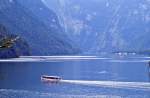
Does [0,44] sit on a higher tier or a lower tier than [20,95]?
higher

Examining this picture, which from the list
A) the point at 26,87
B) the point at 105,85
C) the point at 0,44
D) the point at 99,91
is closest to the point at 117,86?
the point at 105,85

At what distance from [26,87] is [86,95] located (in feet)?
79.8

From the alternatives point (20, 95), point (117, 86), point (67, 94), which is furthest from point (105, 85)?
point (20, 95)

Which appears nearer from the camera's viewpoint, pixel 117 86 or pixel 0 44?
pixel 0 44

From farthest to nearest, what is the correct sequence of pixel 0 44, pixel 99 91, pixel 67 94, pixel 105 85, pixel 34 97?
1. pixel 105 85
2. pixel 99 91
3. pixel 67 94
4. pixel 34 97
5. pixel 0 44

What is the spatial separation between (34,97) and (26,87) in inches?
967

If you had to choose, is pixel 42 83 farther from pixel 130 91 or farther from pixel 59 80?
pixel 130 91

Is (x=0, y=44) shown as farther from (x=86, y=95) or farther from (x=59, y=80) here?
(x=59, y=80)

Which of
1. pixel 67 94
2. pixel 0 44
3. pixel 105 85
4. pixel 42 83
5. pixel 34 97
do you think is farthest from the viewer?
pixel 42 83

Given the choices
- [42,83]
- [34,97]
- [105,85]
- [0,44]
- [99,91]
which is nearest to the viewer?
[0,44]

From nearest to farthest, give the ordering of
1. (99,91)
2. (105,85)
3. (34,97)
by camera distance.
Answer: (34,97) → (99,91) → (105,85)

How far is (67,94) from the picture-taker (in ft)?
350

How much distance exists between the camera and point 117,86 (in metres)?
128

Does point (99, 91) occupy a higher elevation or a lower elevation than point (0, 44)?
lower
